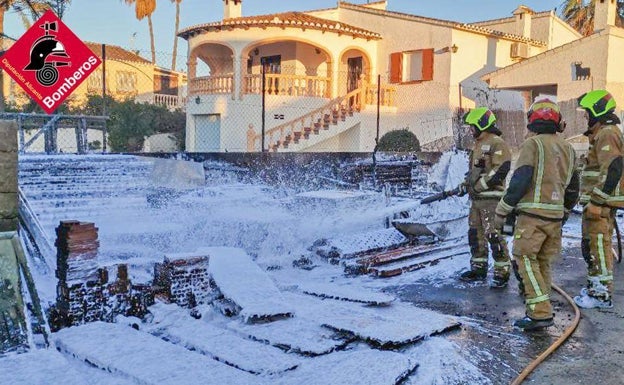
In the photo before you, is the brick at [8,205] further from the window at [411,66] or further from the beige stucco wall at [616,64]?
the beige stucco wall at [616,64]

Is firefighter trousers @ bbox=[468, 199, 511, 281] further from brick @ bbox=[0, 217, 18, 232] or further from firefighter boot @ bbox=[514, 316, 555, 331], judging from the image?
brick @ bbox=[0, 217, 18, 232]

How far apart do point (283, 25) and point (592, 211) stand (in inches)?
585

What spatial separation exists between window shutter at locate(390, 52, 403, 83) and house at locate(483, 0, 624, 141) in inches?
122

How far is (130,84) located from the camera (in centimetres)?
3152

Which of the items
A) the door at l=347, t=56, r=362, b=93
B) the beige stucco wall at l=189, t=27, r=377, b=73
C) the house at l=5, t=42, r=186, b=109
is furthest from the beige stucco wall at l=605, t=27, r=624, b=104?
the house at l=5, t=42, r=186, b=109

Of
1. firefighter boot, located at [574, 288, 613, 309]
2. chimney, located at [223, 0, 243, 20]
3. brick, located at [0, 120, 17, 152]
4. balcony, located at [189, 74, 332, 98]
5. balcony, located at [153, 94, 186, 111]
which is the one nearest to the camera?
brick, located at [0, 120, 17, 152]

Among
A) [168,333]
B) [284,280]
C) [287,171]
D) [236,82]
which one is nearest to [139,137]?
[236,82]

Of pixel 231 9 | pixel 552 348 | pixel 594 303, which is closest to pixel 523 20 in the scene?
pixel 231 9

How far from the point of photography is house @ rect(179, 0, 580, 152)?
18906mm

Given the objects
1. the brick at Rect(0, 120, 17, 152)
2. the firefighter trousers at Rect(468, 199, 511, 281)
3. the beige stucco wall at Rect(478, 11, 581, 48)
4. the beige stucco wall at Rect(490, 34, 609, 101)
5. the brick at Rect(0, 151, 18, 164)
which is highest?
the beige stucco wall at Rect(478, 11, 581, 48)

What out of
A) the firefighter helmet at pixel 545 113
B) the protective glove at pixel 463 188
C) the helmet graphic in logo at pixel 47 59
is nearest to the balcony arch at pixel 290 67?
the helmet graphic in logo at pixel 47 59

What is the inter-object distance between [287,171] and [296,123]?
32.0 feet

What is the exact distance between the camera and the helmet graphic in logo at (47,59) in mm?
9188

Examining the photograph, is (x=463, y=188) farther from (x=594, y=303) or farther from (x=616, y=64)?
(x=616, y=64)
